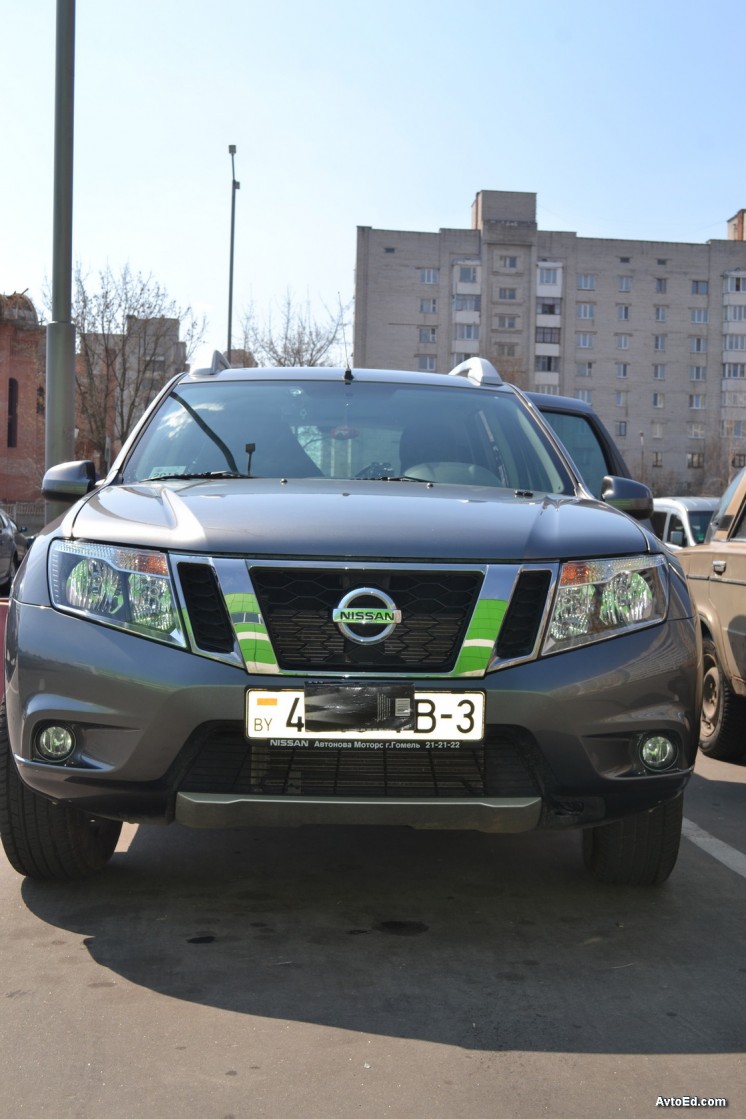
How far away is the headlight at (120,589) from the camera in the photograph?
3.71 metres

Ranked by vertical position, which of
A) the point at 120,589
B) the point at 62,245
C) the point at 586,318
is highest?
the point at 586,318

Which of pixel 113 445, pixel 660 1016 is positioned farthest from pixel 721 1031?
pixel 113 445

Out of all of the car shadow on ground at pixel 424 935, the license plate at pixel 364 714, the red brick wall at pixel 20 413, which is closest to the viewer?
the car shadow on ground at pixel 424 935

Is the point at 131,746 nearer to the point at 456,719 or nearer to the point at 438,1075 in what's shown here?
the point at 456,719

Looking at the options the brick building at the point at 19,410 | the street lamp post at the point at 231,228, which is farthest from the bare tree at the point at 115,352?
the brick building at the point at 19,410

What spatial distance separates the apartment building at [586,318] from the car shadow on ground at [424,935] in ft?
328

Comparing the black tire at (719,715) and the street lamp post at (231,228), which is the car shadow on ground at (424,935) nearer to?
the black tire at (719,715)

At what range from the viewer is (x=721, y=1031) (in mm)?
3213

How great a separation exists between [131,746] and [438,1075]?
1.25 metres

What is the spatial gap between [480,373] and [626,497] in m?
1.27

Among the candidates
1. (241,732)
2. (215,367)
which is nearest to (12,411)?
(215,367)

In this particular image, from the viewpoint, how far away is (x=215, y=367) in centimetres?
601

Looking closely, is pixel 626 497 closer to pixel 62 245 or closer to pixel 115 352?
pixel 62 245

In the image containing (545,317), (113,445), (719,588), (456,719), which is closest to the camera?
(456,719)
